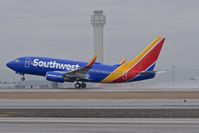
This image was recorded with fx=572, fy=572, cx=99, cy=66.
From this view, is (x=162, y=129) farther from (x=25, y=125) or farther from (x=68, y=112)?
(x=68, y=112)

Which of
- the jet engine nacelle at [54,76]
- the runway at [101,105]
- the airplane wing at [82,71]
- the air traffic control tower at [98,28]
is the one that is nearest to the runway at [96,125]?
the runway at [101,105]

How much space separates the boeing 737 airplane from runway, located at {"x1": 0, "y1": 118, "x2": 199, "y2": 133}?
139 ft

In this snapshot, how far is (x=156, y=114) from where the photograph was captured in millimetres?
31859

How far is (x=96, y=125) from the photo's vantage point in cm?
2602

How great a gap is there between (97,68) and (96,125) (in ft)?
156

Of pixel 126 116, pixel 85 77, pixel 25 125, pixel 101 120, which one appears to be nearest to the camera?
pixel 25 125

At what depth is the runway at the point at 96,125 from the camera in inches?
939

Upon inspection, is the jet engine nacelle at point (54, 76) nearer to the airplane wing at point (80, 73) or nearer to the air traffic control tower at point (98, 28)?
the airplane wing at point (80, 73)

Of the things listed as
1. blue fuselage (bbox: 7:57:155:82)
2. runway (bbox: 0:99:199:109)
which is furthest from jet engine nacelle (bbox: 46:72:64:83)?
runway (bbox: 0:99:199:109)

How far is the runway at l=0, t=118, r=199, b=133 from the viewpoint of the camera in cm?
2386

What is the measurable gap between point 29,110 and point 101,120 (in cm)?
767

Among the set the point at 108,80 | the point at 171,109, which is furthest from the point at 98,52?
the point at 171,109

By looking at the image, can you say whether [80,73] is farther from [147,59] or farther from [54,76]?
[147,59]

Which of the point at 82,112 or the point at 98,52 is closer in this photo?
the point at 82,112
